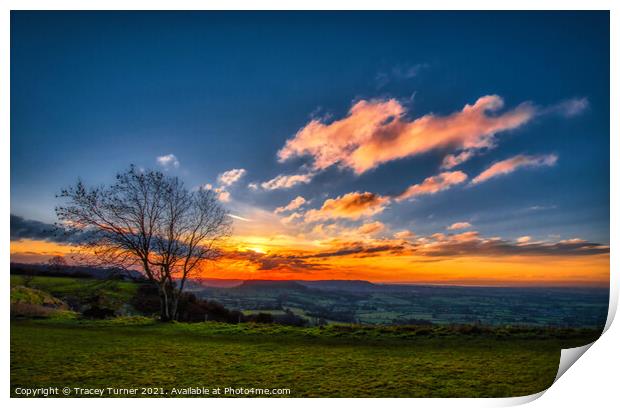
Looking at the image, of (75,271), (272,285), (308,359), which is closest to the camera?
(308,359)

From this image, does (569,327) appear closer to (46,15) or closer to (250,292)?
(250,292)

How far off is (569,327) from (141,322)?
9144mm

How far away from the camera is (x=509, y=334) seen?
27.1 feet

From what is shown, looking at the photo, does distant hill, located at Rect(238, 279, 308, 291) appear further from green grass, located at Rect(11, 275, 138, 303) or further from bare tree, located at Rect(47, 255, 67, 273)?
bare tree, located at Rect(47, 255, 67, 273)

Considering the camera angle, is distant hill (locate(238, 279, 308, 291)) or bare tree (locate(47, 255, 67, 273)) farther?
distant hill (locate(238, 279, 308, 291))

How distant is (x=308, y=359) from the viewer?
740cm

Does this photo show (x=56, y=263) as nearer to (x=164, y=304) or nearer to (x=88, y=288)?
(x=88, y=288)

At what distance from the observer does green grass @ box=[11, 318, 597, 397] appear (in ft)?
22.2

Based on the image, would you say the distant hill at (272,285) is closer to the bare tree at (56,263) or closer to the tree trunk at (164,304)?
the tree trunk at (164,304)

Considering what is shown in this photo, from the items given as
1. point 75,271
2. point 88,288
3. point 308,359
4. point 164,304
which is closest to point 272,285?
point 308,359

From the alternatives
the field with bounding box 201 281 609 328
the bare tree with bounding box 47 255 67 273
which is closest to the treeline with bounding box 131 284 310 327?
the field with bounding box 201 281 609 328

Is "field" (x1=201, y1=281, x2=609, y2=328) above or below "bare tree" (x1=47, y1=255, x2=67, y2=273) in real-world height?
below

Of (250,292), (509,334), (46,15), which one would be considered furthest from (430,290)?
(46,15)

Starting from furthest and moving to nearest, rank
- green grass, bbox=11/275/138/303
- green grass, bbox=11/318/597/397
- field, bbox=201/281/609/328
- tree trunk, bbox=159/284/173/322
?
tree trunk, bbox=159/284/173/322 < green grass, bbox=11/275/138/303 < field, bbox=201/281/609/328 < green grass, bbox=11/318/597/397
